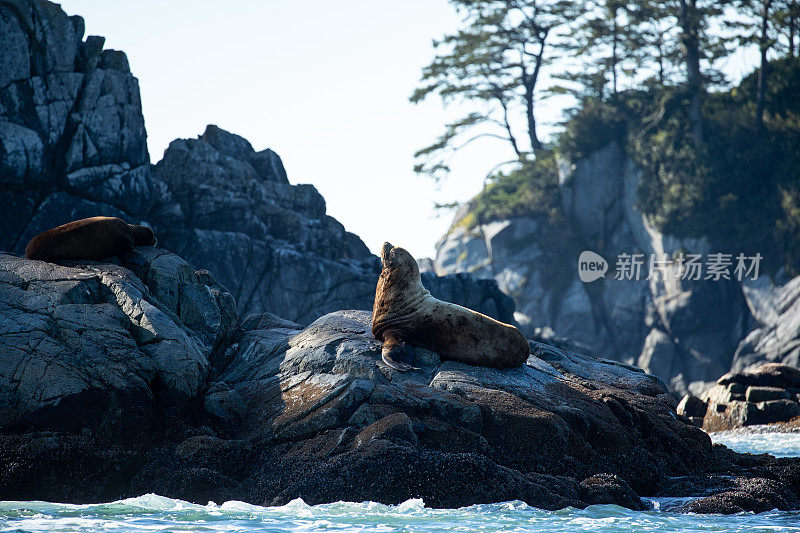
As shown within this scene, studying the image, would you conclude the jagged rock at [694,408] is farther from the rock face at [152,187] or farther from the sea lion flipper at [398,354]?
the sea lion flipper at [398,354]

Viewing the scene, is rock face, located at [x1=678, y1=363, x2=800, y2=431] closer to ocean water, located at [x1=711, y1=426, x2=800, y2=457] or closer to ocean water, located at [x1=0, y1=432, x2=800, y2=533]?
ocean water, located at [x1=711, y1=426, x2=800, y2=457]

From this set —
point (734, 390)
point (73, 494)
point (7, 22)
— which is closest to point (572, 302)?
point (734, 390)

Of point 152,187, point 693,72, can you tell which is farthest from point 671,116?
point 152,187

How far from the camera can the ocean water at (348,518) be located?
764 centimetres

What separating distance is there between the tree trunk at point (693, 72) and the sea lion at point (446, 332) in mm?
A: 30481

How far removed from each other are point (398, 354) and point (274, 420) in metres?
2.14

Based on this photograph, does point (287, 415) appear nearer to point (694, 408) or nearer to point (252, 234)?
point (694, 408)

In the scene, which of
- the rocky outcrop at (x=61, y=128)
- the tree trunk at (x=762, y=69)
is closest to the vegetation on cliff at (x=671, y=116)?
the tree trunk at (x=762, y=69)

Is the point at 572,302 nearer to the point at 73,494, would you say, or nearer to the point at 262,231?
the point at 262,231

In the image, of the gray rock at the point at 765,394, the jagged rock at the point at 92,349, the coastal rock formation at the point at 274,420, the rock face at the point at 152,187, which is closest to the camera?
the coastal rock formation at the point at 274,420

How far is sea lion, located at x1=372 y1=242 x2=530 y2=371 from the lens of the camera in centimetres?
1187

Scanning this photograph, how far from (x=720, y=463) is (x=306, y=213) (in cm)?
2021

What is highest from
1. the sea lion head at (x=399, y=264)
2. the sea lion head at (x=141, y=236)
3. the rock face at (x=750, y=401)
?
the sea lion head at (x=141, y=236)

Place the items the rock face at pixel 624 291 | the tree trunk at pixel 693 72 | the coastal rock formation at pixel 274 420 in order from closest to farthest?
the coastal rock formation at pixel 274 420
the rock face at pixel 624 291
the tree trunk at pixel 693 72
